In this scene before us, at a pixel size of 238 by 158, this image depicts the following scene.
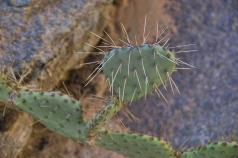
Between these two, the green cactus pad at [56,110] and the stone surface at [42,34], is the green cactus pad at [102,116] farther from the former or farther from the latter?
→ the stone surface at [42,34]

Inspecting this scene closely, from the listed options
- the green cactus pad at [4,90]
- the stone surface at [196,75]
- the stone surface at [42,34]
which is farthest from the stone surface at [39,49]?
the stone surface at [196,75]

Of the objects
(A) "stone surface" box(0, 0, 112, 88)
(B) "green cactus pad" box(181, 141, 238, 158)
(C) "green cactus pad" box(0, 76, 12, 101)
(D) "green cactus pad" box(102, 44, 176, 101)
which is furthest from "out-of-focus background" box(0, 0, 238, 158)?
(B) "green cactus pad" box(181, 141, 238, 158)

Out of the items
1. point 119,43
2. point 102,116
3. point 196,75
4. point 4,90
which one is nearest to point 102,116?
point 102,116

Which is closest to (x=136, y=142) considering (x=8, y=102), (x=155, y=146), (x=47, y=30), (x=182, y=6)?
(x=155, y=146)

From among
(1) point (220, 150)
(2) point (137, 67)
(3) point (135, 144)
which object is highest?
(2) point (137, 67)

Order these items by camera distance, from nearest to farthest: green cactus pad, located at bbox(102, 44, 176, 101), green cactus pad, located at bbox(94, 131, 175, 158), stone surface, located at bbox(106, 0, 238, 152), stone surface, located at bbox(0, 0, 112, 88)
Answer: green cactus pad, located at bbox(102, 44, 176, 101) < green cactus pad, located at bbox(94, 131, 175, 158) < stone surface, located at bbox(0, 0, 112, 88) < stone surface, located at bbox(106, 0, 238, 152)

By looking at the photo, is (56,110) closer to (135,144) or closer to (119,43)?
(135,144)

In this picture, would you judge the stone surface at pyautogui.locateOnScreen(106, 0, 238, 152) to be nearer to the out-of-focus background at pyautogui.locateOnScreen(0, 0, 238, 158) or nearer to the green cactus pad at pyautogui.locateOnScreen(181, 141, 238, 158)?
the out-of-focus background at pyautogui.locateOnScreen(0, 0, 238, 158)
